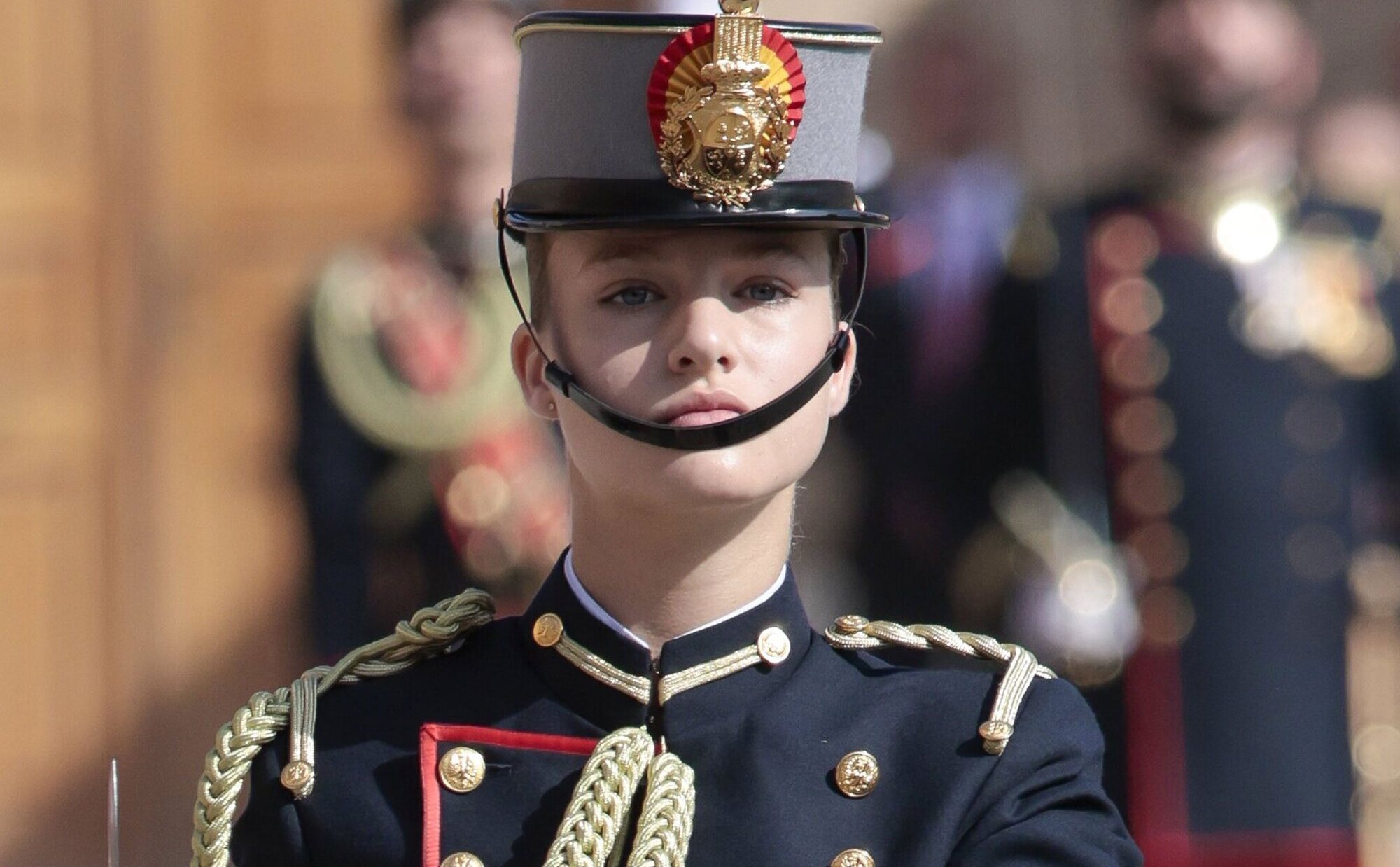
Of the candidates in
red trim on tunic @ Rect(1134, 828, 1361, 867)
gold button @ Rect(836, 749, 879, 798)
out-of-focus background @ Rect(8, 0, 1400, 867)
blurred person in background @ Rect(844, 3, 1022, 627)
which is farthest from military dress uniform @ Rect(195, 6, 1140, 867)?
out-of-focus background @ Rect(8, 0, 1400, 867)

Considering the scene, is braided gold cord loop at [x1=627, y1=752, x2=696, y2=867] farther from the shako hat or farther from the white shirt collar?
the shako hat

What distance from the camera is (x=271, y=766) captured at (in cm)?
247

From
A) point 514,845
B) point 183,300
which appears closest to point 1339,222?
point 183,300

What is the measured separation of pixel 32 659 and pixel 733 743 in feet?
12.7

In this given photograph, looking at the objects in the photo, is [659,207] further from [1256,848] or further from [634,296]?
[1256,848]

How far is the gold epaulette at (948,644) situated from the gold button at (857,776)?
0.16m

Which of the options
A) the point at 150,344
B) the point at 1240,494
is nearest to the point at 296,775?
the point at 1240,494

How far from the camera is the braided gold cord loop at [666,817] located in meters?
2.28

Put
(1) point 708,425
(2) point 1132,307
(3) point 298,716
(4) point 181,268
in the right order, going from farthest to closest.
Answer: (4) point 181,268, (2) point 1132,307, (3) point 298,716, (1) point 708,425

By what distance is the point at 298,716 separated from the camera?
2.49 metres

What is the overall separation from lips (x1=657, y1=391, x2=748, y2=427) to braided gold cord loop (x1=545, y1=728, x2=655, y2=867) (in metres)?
0.34

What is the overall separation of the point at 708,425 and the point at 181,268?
392 centimetres

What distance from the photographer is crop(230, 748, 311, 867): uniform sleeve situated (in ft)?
7.91

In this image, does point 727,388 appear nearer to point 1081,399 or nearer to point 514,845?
point 514,845
